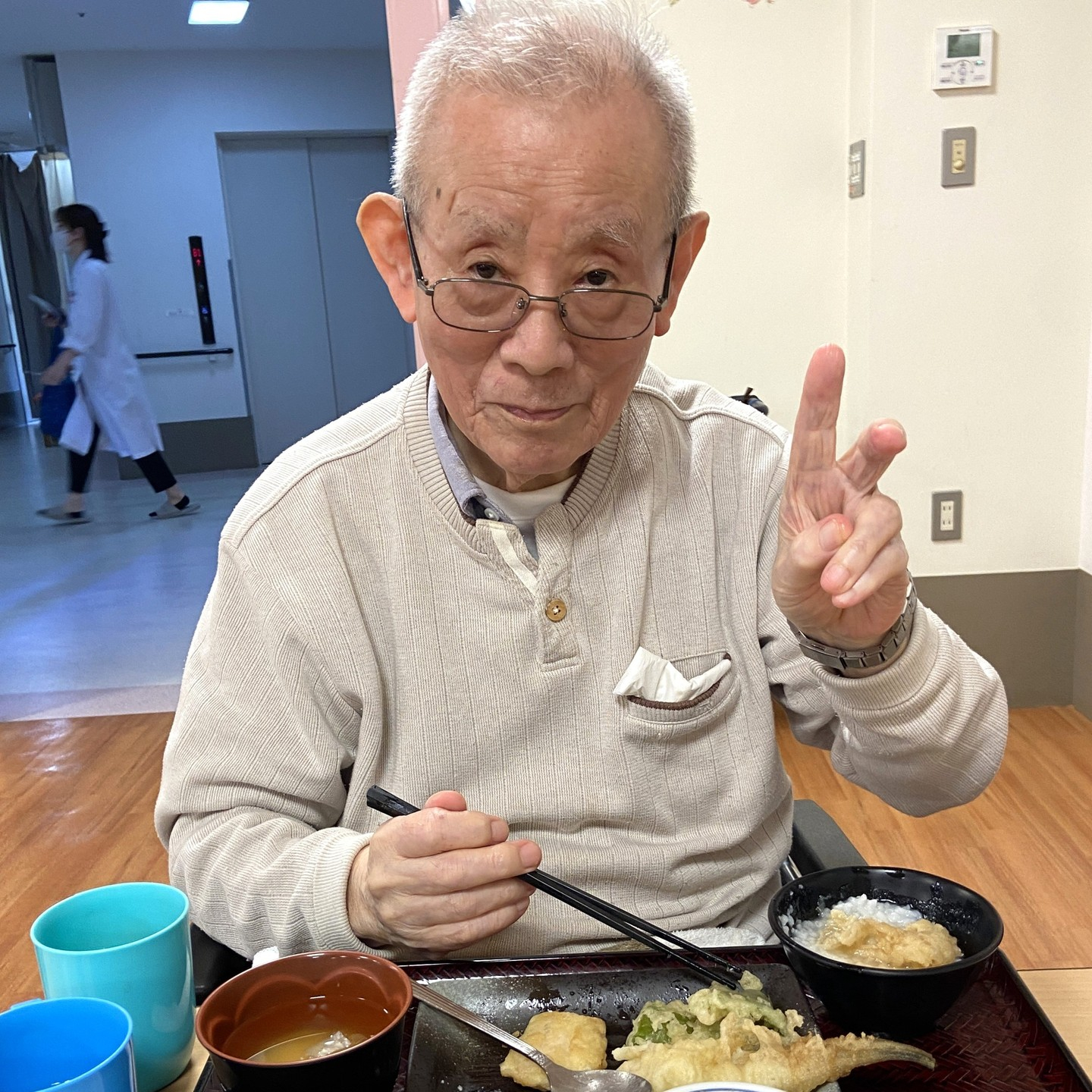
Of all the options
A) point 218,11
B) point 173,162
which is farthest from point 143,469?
point 218,11

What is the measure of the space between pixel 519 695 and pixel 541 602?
0.09 meters

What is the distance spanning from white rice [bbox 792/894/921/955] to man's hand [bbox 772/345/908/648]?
216mm

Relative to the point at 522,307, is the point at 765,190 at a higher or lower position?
higher

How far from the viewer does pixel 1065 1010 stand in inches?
34.2

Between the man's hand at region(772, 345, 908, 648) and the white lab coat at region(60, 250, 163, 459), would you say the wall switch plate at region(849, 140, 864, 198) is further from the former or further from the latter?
the white lab coat at region(60, 250, 163, 459)

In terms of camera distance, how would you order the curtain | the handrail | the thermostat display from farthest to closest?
the handrail
the curtain
the thermostat display

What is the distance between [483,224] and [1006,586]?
113 inches

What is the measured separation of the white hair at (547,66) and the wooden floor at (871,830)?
72.0 inches

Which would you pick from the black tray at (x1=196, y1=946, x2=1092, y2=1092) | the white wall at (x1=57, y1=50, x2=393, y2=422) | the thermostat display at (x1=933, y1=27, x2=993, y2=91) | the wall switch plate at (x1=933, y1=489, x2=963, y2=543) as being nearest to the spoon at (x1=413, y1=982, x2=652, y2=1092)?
the black tray at (x1=196, y1=946, x2=1092, y2=1092)

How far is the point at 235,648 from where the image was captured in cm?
106

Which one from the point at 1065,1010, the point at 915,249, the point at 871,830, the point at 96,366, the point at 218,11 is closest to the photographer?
the point at 1065,1010

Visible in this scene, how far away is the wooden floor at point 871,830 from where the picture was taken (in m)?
2.39

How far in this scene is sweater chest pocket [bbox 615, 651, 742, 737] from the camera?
3.61ft

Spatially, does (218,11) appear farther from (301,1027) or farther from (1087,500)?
(301,1027)
